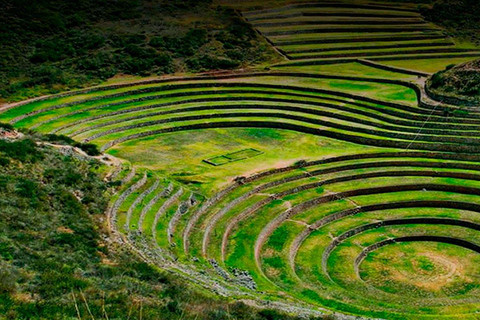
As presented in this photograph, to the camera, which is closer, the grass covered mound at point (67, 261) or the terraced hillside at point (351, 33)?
the grass covered mound at point (67, 261)

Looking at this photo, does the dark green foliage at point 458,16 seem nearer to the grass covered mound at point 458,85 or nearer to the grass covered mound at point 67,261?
the grass covered mound at point 458,85

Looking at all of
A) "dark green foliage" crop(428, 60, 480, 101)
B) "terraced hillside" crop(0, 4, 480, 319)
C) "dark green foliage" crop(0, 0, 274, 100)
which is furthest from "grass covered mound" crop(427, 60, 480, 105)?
"dark green foliage" crop(0, 0, 274, 100)

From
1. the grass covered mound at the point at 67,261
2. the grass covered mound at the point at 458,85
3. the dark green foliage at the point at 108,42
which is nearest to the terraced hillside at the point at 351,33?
the dark green foliage at the point at 108,42

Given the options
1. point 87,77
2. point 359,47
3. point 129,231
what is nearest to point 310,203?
point 129,231

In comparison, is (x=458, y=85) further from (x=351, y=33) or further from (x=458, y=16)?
(x=458, y=16)

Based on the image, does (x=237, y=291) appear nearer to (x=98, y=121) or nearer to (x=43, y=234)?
(x=43, y=234)
